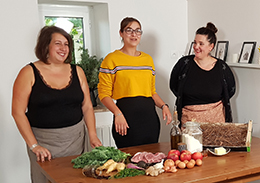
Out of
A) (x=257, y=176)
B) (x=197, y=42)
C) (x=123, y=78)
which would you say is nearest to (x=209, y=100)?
(x=197, y=42)

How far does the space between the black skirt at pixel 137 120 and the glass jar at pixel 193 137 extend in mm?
520

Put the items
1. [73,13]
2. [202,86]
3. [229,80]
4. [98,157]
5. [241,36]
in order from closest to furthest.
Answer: [98,157]
[202,86]
[229,80]
[241,36]
[73,13]

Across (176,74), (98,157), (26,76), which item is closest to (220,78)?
(176,74)

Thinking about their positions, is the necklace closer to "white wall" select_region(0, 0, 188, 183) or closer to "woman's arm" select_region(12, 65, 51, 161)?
"white wall" select_region(0, 0, 188, 183)

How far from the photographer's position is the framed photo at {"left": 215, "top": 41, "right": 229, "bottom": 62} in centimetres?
310

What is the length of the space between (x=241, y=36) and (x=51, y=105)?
1862 mm

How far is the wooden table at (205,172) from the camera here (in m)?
1.55

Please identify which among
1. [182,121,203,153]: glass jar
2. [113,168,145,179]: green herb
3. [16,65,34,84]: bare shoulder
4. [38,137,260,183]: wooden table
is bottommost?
[38,137,260,183]: wooden table

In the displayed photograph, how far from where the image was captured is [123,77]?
2.30 metres

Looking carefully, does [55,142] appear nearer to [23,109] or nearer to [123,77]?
[23,109]

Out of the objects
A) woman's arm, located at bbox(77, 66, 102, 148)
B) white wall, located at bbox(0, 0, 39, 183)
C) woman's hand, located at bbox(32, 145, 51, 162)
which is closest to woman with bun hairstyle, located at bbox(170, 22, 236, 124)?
woman's arm, located at bbox(77, 66, 102, 148)

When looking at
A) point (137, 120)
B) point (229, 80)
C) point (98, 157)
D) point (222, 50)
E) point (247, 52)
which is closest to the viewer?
point (98, 157)

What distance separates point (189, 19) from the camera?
374 centimetres

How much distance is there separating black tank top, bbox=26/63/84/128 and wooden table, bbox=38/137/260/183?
24 cm
